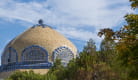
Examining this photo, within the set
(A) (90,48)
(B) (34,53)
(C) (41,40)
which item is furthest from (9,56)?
(A) (90,48)

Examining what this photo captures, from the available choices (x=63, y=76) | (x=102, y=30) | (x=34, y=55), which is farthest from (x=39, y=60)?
(x=102, y=30)

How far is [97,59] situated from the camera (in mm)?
30703

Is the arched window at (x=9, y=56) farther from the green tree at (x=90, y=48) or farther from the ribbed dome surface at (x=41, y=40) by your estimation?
the green tree at (x=90, y=48)

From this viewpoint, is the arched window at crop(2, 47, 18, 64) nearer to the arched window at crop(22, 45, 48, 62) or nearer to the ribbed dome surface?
the ribbed dome surface

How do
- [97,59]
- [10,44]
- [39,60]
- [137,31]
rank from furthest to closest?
1. [10,44]
2. [39,60]
3. [97,59]
4. [137,31]

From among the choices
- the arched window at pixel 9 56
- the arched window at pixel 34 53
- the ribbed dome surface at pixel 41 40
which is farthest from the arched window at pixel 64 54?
the arched window at pixel 9 56

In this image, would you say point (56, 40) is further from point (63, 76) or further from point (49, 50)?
point (63, 76)

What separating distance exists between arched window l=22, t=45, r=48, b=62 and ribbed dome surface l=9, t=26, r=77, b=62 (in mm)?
588

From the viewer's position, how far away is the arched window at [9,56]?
181ft

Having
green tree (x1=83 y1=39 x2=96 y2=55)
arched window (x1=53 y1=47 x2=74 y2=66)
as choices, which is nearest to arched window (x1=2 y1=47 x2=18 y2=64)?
arched window (x1=53 y1=47 x2=74 y2=66)

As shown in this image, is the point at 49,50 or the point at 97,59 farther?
the point at 49,50

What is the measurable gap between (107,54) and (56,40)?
2512cm

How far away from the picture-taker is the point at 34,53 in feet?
179

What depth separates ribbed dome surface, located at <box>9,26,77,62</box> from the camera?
180ft
